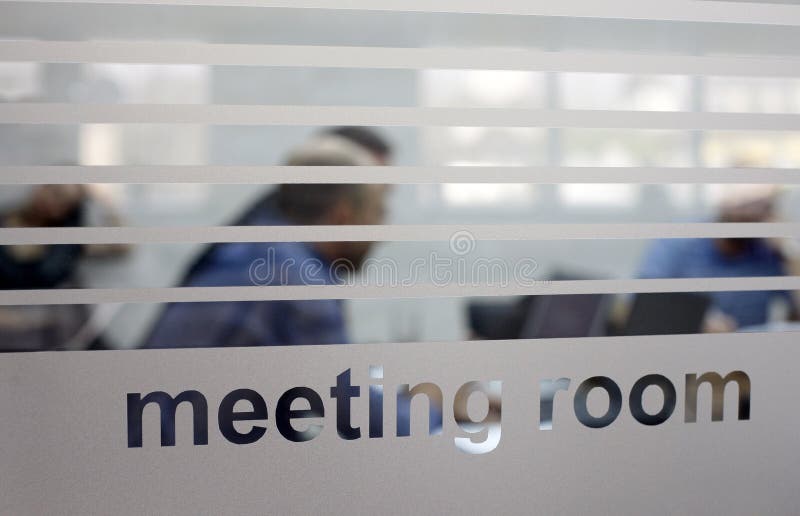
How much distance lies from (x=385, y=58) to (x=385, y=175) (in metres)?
0.19

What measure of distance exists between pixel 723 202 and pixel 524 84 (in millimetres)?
407

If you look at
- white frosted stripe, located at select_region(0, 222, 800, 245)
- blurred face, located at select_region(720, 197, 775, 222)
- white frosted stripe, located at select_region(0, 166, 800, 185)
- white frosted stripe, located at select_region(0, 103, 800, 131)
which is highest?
white frosted stripe, located at select_region(0, 103, 800, 131)

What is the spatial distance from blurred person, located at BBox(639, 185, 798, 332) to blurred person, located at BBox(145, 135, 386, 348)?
1.73 ft

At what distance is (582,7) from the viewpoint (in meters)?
1.36

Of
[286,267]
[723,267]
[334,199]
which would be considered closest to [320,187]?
[334,199]

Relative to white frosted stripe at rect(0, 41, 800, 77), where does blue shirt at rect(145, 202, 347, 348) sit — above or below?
below

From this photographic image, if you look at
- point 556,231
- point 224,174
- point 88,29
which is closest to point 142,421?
point 224,174

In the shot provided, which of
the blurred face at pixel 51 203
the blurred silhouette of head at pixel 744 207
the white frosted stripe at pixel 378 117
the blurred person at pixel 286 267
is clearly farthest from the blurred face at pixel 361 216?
the blurred silhouette of head at pixel 744 207

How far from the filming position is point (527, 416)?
136 cm

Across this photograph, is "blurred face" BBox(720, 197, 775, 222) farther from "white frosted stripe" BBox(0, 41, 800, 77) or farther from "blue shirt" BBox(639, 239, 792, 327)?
"white frosted stripe" BBox(0, 41, 800, 77)

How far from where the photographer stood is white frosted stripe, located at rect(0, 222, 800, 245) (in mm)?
1241

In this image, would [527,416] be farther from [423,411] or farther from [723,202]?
[723,202]

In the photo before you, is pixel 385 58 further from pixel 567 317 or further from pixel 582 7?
pixel 567 317

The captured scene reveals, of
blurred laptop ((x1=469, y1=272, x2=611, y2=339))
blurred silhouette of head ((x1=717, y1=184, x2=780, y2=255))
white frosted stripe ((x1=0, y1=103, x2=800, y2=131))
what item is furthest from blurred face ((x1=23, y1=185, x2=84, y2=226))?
blurred silhouette of head ((x1=717, y1=184, x2=780, y2=255))
